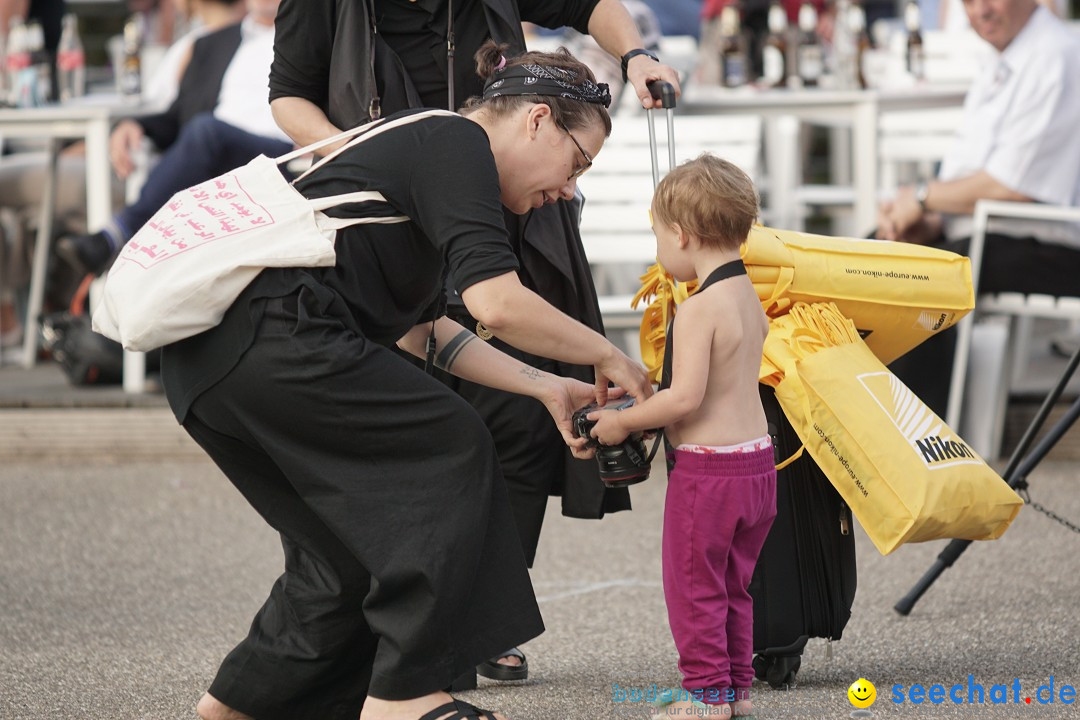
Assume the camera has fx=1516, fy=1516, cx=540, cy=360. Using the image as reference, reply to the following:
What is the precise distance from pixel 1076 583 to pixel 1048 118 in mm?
2070

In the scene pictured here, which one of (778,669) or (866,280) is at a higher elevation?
(866,280)

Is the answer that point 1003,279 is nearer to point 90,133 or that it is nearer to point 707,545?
point 707,545

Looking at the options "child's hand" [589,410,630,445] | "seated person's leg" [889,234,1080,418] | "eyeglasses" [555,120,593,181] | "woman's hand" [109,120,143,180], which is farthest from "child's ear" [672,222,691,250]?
"woman's hand" [109,120,143,180]

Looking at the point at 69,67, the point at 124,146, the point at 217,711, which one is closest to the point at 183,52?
the point at 69,67

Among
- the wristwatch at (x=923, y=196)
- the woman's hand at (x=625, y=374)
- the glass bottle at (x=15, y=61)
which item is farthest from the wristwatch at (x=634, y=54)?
the glass bottle at (x=15, y=61)

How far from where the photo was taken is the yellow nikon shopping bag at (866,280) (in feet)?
10.0

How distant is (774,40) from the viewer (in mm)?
7148

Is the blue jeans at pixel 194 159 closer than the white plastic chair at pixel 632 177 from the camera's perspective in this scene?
No

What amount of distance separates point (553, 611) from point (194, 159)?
10.4 feet

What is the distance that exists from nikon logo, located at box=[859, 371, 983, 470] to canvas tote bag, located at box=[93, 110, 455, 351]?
102 centimetres

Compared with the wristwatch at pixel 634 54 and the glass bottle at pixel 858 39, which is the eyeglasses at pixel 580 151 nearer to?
the wristwatch at pixel 634 54

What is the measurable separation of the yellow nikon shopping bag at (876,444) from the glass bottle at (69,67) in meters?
5.26

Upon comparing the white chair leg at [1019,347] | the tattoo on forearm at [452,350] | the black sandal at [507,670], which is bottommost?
the white chair leg at [1019,347]

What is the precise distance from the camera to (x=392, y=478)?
261cm
